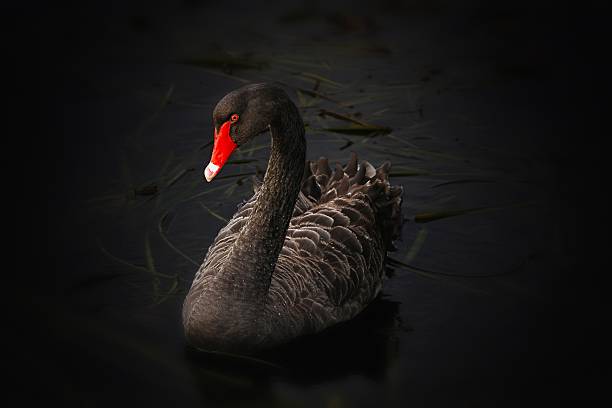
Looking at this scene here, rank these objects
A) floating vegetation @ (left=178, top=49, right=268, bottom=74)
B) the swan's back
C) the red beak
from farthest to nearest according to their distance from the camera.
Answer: floating vegetation @ (left=178, top=49, right=268, bottom=74), the swan's back, the red beak

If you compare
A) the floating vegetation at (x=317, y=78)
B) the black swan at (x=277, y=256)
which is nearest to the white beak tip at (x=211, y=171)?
the black swan at (x=277, y=256)

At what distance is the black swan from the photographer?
4824 millimetres

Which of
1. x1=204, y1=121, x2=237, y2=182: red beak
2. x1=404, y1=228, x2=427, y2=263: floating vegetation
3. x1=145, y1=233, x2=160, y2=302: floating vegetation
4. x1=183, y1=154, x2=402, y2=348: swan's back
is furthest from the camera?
x1=404, y1=228, x2=427, y2=263: floating vegetation

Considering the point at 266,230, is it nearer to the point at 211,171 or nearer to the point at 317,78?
the point at 211,171

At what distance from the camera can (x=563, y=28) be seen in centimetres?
1055

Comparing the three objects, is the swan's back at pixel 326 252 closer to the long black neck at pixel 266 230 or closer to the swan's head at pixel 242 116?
the long black neck at pixel 266 230

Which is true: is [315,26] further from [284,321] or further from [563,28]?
[284,321]

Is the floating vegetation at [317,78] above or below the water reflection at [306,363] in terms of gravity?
above

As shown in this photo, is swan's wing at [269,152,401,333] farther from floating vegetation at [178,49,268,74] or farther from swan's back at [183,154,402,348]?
floating vegetation at [178,49,268,74]

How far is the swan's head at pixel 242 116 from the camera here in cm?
474

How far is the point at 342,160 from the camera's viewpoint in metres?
7.51

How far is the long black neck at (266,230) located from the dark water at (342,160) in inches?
17.6

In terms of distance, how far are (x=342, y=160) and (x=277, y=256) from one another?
95.9 inches

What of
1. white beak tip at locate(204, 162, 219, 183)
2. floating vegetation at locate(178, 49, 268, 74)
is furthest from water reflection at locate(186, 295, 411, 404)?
floating vegetation at locate(178, 49, 268, 74)
